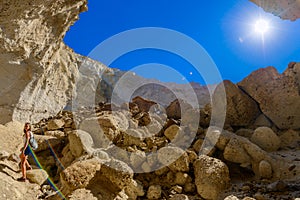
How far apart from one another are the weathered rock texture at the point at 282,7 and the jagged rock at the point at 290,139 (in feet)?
10.3

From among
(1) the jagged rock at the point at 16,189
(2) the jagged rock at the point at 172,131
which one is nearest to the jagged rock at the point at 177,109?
Result: (2) the jagged rock at the point at 172,131

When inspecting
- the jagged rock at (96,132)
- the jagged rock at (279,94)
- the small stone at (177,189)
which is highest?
the jagged rock at (279,94)

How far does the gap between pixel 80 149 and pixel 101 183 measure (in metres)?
1.29

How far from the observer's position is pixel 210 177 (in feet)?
13.7

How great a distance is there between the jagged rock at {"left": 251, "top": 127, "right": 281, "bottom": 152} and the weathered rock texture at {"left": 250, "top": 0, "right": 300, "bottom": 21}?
2900mm

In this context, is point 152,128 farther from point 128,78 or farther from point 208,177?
point 128,78

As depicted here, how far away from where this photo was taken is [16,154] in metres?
4.80

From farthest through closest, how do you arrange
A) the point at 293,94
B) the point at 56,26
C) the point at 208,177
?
the point at 293,94
the point at 56,26
the point at 208,177

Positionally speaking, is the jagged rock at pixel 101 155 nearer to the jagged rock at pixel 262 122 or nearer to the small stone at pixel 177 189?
the small stone at pixel 177 189

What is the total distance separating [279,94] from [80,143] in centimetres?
631

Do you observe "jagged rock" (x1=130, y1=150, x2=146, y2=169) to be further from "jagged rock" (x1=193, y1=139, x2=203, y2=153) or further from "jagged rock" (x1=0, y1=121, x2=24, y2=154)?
"jagged rock" (x1=0, y1=121, x2=24, y2=154)

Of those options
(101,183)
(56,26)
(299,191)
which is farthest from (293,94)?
(56,26)

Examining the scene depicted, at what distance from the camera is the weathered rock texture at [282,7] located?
512cm

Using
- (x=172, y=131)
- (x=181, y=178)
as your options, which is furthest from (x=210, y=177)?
(x=172, y=131)
